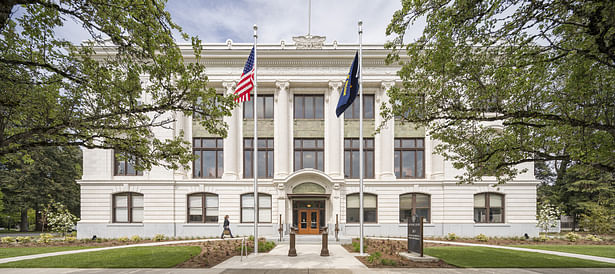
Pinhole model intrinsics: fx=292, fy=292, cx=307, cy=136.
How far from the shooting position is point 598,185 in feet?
116

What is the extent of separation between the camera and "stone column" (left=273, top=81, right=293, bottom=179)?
995 inches

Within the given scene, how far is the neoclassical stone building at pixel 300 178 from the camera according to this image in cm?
2464

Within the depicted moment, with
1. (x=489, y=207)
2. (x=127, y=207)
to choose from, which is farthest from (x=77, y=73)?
(x=489, y=207)

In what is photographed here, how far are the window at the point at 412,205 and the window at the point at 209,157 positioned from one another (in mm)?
16231

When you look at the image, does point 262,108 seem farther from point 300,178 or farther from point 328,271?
point 328,271

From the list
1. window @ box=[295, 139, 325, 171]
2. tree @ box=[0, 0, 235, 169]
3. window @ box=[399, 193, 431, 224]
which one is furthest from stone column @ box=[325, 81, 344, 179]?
tree @ box=[0, 0, 235, 169]

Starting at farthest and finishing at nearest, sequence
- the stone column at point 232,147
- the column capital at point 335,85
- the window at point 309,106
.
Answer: the window at point 309,106 < the column capital at point 335,85 < the stone column at point 232,147

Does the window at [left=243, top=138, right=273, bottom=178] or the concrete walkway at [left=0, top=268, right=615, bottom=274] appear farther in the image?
the window at [left=243, top=138, right=273, bottom=178]

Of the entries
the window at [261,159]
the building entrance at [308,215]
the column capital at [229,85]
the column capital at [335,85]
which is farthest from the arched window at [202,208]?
the column capital at [335,85]

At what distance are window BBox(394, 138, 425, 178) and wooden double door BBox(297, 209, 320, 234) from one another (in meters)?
8.14

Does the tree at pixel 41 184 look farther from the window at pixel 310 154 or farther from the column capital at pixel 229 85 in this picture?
the window at pixel 310 154

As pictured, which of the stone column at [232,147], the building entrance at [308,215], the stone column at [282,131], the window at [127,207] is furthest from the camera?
the stone column at [232,147]

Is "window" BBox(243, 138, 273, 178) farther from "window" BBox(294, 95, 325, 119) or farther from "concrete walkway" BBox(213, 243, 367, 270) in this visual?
"concrete walkway" BBox(213, 243, 367, 270)

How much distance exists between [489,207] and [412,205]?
6.61 meters
